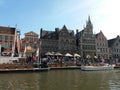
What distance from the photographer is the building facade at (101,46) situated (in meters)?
80.1

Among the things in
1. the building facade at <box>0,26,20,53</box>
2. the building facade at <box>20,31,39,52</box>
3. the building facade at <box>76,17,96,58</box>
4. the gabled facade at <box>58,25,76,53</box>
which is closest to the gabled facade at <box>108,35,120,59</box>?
the building facade at <box>76,17,96,58</box>

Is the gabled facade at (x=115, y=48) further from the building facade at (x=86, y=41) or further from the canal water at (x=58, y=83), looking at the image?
the canal water at (x=58, y=83)

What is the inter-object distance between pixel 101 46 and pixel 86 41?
726 centimetres

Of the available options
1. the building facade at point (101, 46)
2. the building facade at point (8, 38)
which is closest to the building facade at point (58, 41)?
the building facade at point (101, 46)

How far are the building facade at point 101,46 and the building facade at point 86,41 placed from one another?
2277 millimetres

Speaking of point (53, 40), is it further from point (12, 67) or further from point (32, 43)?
point (12, 67)

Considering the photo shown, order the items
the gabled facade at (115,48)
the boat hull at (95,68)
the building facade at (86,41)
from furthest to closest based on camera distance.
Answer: the gabled facade at (115,48) < the building facade at (86,41) < the boat hull at (95,68)

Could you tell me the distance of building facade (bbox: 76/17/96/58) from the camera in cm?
7625

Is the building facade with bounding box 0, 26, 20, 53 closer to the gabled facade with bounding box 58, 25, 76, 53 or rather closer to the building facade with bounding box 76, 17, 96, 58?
the gabled facade with bounding box 58, 25, 76, 53

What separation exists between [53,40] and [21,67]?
3019 centimetres

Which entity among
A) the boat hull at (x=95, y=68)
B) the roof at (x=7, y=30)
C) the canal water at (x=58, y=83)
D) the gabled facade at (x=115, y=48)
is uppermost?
the roof at (x=7, y=30)

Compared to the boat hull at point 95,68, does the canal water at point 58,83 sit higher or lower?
lower

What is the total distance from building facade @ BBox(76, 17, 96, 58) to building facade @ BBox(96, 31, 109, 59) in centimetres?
228

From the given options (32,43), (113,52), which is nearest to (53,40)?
(32,43)
